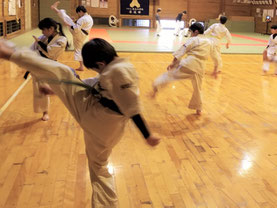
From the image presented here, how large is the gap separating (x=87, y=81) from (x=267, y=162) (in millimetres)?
1941

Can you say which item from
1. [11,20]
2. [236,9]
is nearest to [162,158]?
[11,20]

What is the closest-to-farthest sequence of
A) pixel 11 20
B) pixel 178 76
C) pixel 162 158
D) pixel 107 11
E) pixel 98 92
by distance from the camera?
pixel 98 92, pixel 162 158, pixel 178 76, pixel 11 20, pixel 107 11

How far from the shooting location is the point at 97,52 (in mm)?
1616

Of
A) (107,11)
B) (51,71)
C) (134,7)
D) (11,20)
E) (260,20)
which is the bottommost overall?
(51,71)

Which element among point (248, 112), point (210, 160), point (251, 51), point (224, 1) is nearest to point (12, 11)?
point (251, 51)

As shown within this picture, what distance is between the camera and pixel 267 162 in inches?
113

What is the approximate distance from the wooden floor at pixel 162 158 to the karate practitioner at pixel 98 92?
0.61m

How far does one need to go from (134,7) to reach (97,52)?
19.1 metres

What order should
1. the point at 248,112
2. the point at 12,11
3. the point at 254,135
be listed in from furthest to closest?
the point at 12,11, the point at 248,112, the point at 254,135

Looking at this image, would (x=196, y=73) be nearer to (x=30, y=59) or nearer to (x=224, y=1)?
(x=30, y=59)

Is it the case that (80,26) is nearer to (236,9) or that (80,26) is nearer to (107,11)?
(107,11)

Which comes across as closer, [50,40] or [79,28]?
[50,40]

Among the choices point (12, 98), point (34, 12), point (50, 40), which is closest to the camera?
point (50, 40)

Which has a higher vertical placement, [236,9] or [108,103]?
[236,9]
